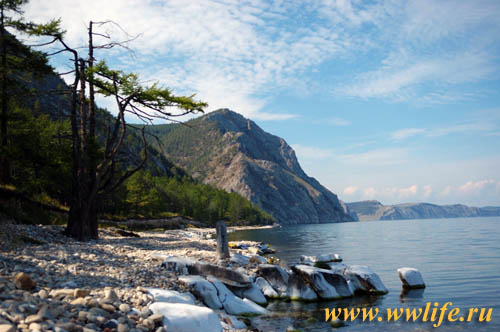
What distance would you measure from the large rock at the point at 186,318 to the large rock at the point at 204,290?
3.59 m

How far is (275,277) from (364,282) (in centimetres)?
453

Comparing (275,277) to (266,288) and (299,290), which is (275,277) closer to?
(266,288)

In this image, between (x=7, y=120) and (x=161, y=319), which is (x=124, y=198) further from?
(x=161, y=319)

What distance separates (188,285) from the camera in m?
13.0

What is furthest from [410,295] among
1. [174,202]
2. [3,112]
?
[174,202]

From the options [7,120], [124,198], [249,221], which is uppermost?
[7,120]

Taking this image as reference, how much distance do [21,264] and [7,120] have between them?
29.0 metres

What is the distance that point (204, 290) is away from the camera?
500 inches

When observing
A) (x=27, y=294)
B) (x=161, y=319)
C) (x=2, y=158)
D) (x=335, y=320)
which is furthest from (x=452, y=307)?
(x=2, y=158)

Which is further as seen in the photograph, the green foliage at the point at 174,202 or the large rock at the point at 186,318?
the green foliage at the point at 174,202

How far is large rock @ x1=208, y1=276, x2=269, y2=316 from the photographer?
12891 millimetres
